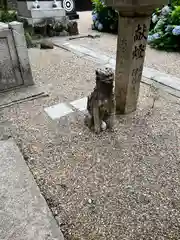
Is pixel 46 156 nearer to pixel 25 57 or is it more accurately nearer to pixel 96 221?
pixel 96 221

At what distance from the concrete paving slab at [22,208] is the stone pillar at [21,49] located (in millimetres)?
1719

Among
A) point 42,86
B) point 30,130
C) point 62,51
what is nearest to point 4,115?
point 30,130

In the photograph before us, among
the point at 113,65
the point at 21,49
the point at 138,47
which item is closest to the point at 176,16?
the point at 113,65

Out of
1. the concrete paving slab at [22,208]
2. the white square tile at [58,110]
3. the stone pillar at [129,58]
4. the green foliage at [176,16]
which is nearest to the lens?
the concrete paving slab at [22,208]

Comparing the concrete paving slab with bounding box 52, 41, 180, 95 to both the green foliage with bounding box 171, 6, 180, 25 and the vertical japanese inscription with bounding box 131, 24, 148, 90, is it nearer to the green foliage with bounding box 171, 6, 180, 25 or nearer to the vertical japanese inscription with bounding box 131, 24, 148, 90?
the vertical japanese inscription with bounding box 131, 24, 148, 90

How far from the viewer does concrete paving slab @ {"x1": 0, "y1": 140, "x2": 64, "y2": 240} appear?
1.28 meters

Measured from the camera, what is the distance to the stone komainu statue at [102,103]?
1832mm

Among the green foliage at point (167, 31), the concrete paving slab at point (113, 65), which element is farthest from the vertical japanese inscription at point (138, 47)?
the green foliage at point (167, 31)

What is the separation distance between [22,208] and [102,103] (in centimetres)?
116

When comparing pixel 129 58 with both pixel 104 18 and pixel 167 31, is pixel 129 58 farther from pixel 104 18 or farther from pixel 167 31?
pixel 104 18

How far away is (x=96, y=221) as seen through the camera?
1.41 m

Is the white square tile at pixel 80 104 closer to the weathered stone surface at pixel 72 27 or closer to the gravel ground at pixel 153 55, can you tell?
the gravel ground at pixel 153 55

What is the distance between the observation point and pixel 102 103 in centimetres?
199

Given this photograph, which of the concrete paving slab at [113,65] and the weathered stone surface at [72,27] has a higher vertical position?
the weathered stone surface at [72,27]
